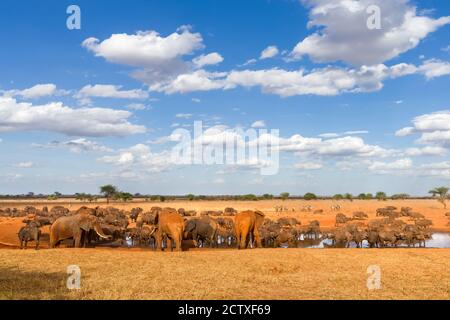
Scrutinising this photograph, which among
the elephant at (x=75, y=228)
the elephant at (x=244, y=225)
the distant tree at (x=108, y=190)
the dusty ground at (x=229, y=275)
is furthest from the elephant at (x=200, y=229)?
the distant tree at (x=108, y=190)

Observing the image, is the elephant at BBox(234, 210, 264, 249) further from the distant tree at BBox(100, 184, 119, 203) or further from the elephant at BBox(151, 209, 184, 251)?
the distant tree at BBox(100, 184, 119, 203)

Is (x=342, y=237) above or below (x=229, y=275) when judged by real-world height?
below

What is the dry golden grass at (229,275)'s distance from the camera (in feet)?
38.5

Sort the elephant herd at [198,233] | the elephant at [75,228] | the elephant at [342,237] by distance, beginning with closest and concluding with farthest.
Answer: the elephant at [75,228]
the elephant herd at [198,233]
the elephant at [342,237]

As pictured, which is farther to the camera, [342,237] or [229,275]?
[342,237]

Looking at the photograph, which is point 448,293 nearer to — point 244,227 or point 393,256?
point 393,256

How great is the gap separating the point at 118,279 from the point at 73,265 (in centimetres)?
327

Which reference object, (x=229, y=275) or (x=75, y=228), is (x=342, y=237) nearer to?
(x=75, y=228)

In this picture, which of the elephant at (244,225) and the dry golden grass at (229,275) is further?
the elephant at (244,225)

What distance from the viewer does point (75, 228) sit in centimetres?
2434

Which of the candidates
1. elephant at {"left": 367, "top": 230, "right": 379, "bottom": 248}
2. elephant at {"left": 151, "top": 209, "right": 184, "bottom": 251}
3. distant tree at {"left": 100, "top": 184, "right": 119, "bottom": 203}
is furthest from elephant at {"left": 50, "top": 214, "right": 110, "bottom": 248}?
distant tree at {"left": 100, "top": 184, "right": 119, "bottom": 203}

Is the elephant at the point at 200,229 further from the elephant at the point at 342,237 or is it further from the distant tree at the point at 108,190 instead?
the distant tree at the point at 108,190

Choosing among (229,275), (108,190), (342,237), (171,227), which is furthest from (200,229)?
(108,190)

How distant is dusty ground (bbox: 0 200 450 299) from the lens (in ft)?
38.6
